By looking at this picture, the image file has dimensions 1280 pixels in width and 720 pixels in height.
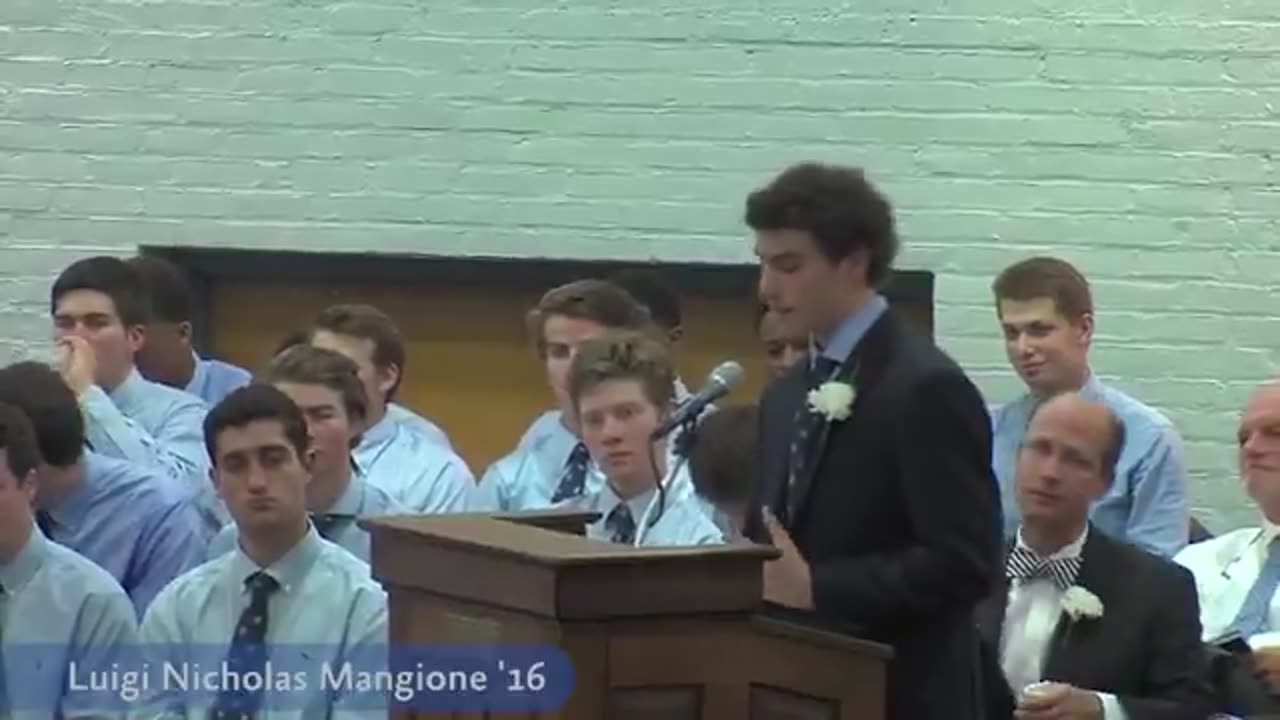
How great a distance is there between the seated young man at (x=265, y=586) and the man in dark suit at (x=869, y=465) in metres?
0.94

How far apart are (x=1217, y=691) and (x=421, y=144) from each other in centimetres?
307

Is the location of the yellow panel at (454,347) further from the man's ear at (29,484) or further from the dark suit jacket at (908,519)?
the dark suit jacket at (908,519)

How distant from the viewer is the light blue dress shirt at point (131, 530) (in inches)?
169

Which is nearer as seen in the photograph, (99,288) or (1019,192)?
(99,288)

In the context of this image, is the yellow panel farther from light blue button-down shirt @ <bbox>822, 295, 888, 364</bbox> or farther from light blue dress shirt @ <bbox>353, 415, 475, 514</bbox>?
light blue button-down shirt @ <bbox>822, 295, 888, 364</bbox>

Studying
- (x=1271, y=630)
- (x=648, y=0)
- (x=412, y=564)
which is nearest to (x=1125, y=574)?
(x=1271, y=630)

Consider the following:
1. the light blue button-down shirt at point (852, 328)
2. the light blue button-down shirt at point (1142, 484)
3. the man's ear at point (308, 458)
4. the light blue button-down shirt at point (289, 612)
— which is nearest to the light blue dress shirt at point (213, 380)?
the man's ear at point (308, 458)

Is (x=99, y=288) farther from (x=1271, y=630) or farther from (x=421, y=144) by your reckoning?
(x=1271, y=630)

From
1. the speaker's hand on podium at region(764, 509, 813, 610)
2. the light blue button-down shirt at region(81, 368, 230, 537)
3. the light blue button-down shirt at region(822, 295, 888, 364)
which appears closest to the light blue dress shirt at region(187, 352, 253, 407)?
the light blue button-down shirt at region(81, 368, 230, 537)

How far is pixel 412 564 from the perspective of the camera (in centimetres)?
273

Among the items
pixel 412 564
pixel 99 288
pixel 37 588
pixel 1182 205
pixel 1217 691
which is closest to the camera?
pixel 412 564

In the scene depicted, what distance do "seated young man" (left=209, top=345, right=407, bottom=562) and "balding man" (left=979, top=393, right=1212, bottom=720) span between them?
4.18 ft

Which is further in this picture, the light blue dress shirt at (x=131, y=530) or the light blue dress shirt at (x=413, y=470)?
the light blue dress shirt at (x=413, y=470)

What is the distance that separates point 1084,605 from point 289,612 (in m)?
A: 1.26
